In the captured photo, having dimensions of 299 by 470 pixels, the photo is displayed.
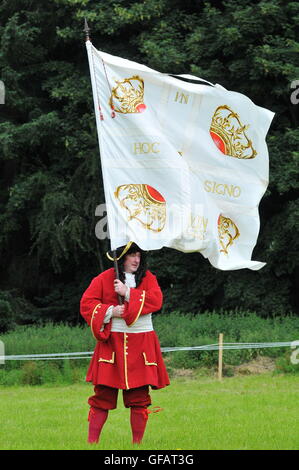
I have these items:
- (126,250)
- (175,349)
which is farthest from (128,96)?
(175,349)

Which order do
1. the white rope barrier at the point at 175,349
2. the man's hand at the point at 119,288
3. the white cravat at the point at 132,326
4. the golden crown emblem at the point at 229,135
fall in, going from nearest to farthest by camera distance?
the man's hand at the point at 119,288, the white cravat at the point at 132,326, the golden crown emblem at the point at 229,135, the white rope barrier at the point at 175,349

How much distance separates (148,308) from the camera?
8.13 meters

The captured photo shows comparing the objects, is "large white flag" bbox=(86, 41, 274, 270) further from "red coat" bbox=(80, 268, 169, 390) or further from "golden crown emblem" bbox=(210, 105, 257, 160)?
"red coat" bbox=(80, 268, 169, 390)

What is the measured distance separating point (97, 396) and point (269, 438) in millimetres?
1867

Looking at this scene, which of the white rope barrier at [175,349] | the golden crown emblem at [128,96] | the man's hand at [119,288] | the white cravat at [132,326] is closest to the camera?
the man's hand at [119,288]

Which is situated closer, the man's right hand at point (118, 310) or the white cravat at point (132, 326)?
the man's right hand at point (118, 310)

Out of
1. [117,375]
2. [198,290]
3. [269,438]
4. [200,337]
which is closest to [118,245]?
[117,375]

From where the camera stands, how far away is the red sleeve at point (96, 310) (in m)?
8.04

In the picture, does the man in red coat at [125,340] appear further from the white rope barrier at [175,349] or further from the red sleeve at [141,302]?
the white rope barrier at [175,349]

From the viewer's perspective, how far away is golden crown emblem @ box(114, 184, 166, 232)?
27.0ft

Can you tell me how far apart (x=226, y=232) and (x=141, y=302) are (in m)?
1.09

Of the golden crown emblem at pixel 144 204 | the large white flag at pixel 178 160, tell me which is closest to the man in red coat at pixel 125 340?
the golden crown emblem at pixel 144 204

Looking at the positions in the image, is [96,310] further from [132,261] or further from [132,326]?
[132,261]

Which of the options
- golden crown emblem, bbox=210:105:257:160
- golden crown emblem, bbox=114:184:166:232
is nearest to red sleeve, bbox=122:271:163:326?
golden crown emblem, bbox=114:184:166:232
